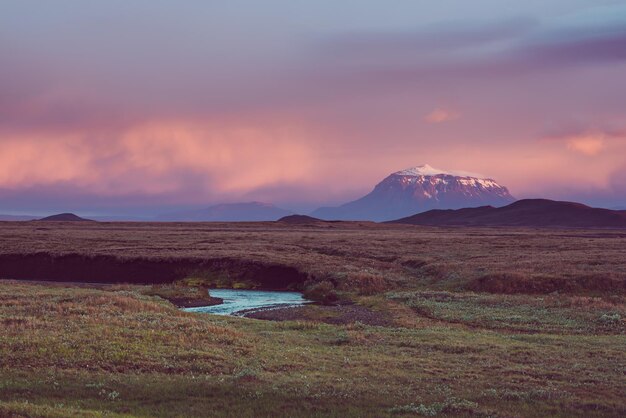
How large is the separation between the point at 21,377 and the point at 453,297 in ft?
115

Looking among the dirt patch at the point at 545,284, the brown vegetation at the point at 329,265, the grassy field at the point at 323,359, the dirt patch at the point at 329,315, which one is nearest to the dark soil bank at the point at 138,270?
the brown vegetation at the point at 329,265

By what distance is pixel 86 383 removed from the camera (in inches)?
800

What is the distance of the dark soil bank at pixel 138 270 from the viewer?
6812 centimetres

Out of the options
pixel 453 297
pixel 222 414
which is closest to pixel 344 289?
pixel 453 297

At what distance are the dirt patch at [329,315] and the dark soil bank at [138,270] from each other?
18.1m

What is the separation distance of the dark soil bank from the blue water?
4.35 meters

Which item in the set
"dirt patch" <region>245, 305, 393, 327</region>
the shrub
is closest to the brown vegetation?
the shrub

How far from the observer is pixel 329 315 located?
4347cm

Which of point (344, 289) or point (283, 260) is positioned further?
point (283, 260)

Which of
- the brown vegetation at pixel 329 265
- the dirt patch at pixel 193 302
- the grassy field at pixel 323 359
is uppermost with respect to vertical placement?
the brown vegetation at pixel 329 265

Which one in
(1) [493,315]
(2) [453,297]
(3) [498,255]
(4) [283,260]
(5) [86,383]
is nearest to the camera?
(5) [86,383]

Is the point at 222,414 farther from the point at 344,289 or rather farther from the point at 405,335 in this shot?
the point at 344,289

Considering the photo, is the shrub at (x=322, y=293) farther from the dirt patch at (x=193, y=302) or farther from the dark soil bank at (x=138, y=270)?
the dirt patch at (x=193, y=302)

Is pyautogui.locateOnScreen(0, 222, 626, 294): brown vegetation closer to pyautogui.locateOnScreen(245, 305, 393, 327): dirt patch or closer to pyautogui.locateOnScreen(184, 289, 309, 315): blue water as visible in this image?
pyautogui.locateOnScreen(184, 289, 309, 315): blue water
